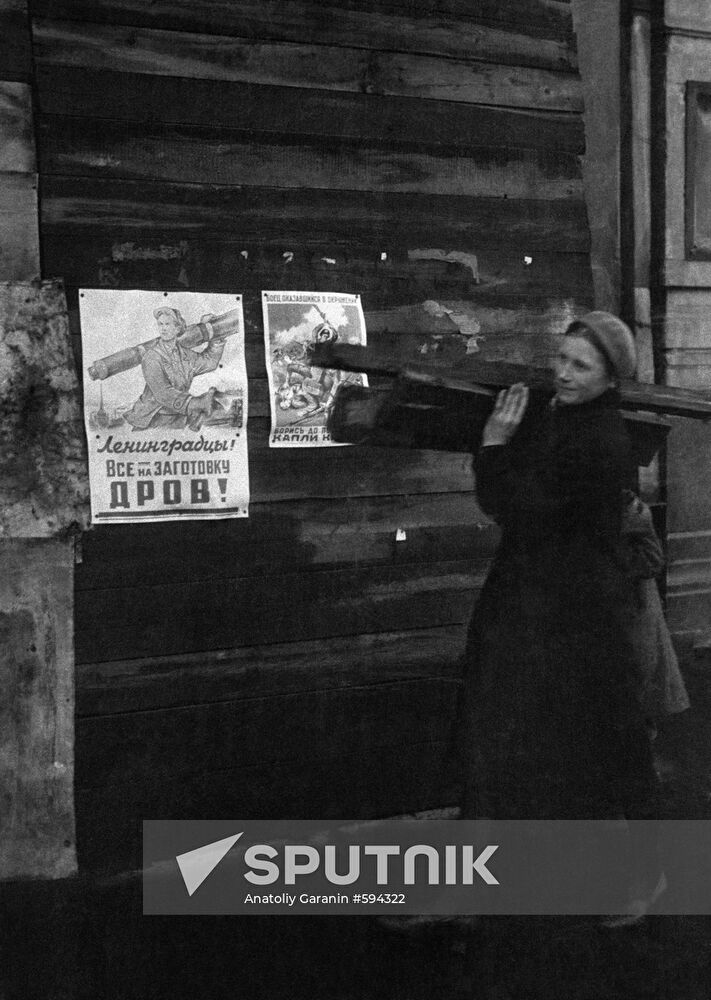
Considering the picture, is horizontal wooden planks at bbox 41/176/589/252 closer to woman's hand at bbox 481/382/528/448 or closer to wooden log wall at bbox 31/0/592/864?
wooden log wall at bbox 31/0/592/864

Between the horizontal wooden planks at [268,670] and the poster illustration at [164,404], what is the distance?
0.42m

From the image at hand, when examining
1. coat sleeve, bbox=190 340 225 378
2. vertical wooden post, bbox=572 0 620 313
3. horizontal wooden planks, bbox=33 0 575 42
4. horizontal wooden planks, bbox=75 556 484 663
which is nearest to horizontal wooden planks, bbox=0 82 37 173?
horizontal wooden planks, bbox=33 0 575 42

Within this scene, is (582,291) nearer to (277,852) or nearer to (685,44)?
(685,44)

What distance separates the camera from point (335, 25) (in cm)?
267

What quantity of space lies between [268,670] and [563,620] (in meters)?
0.87

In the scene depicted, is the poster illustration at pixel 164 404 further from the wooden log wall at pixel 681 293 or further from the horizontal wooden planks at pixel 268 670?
the wooden log wall at pixel 681 293

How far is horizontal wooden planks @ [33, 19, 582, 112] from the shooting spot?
2432 mm

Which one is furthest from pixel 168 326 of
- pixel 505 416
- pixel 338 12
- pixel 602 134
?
pixel 602 134

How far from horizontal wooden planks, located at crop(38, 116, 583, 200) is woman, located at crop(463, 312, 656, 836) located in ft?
1.79

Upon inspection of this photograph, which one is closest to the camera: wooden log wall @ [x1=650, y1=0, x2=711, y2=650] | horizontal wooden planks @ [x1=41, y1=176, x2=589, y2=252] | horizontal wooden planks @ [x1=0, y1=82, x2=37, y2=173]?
horizontal wooden planks @ [x1=0, y1=82, x2=37, y2=173]

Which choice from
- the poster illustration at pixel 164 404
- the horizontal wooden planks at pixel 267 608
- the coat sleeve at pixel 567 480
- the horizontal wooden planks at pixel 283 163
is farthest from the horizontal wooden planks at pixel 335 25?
the horizontal wooden planks at pixel 267 608

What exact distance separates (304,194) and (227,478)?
2.82ft

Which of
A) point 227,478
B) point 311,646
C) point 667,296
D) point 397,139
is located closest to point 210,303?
point 227,478

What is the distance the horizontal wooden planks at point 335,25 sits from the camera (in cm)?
246
